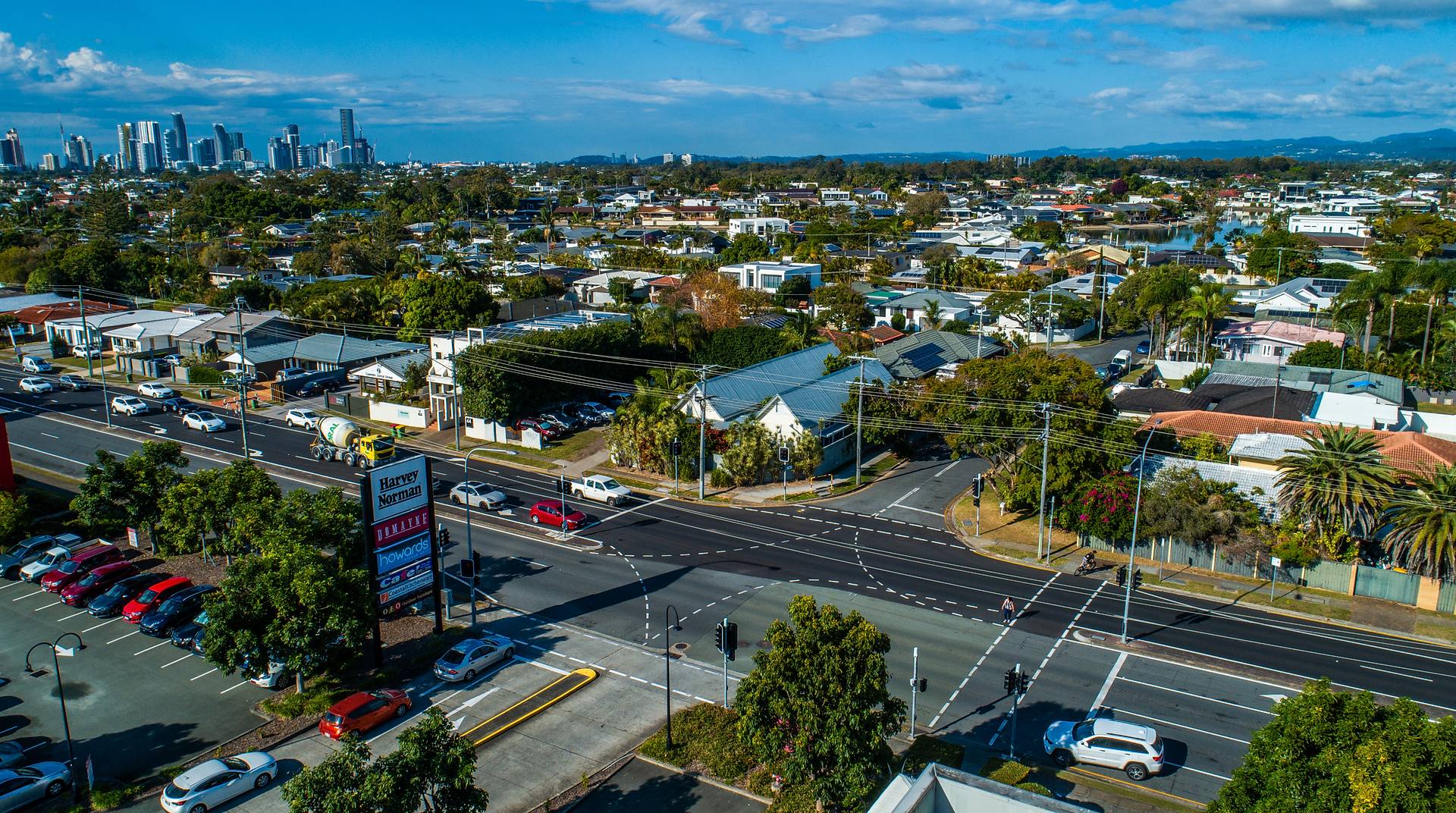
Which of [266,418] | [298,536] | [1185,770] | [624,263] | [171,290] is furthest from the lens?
[624,263]

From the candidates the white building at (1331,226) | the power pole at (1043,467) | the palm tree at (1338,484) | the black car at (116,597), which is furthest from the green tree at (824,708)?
the white building at (1331,226)

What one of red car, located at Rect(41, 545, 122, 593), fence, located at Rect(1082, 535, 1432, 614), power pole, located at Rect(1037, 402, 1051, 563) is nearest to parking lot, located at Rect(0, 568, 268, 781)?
red car, located at Rect(41, 545, 122, 593)

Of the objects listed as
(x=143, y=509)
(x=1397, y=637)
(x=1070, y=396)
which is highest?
(x=1070, y=396)

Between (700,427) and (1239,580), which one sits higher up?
(700,427)

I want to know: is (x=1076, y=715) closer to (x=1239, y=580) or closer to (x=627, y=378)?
(x=1239, y=580)

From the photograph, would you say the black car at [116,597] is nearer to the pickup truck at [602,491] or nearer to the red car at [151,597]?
the red car at [151,597]

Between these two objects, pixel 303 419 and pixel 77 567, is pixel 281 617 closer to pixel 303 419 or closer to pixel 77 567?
pixel 77 567

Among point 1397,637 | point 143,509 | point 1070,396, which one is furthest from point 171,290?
point 1397,637
